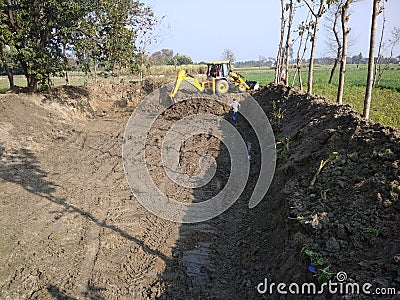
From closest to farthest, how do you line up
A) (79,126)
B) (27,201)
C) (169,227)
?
(169,227) < (27,201) < (79,126)

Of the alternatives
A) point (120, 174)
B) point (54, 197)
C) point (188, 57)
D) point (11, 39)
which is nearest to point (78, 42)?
point (11, 39)

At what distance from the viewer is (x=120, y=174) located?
10.6 metres

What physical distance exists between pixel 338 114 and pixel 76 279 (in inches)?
285

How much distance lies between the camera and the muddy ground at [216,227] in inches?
188

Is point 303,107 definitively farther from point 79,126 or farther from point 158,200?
point 79,126

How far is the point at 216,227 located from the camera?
25.5 feet

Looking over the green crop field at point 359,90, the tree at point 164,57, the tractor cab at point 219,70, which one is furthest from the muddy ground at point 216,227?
the tree at point 164,57

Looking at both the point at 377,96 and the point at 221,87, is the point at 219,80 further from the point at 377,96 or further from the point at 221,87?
the point at 377,96

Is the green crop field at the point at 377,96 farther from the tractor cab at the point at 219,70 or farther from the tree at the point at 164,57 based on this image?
the tree at the point at 164,57

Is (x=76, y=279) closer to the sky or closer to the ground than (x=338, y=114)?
closer to the ground

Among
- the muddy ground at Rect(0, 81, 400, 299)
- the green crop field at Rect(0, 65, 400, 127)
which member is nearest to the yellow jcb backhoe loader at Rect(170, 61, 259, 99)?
the green crop field at Rect(0, 65, 400, 127)

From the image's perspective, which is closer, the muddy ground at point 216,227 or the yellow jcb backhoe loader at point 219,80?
the muddy ground at point 216,227

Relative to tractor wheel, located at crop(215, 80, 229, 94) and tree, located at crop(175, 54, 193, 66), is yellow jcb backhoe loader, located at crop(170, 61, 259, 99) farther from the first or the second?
tree, located at crop(175, 54, 193, 66)

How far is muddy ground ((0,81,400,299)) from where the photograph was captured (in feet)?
15.6
